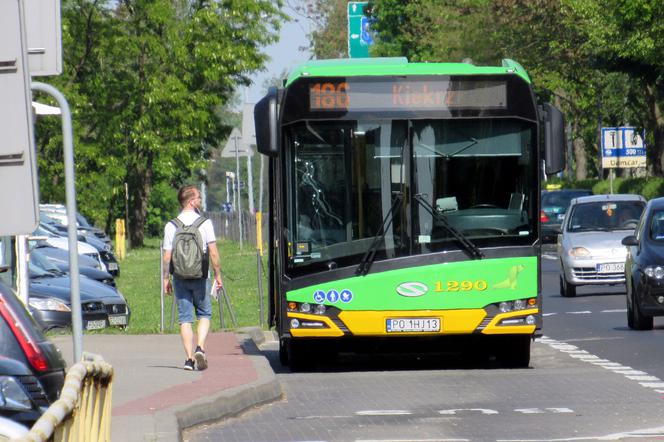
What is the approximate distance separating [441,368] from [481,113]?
261cm

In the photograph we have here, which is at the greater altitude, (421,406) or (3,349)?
(3,349)

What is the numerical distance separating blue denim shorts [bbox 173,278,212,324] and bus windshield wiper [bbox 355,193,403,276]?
1445mm

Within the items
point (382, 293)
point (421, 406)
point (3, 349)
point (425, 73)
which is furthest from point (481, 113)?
point (3, 349)

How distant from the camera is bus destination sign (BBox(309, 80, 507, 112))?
52.6 ft

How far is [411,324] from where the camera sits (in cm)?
1585

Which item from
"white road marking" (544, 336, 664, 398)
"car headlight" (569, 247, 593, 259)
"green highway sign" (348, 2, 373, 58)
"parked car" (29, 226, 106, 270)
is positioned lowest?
"parked car" (29, 226, 106, 270)

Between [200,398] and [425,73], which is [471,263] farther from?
[200,398]

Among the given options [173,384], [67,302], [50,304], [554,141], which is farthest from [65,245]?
[173,384]

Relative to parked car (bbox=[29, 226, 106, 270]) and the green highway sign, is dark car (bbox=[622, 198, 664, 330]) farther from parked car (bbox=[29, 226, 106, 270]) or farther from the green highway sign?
the green highway sign

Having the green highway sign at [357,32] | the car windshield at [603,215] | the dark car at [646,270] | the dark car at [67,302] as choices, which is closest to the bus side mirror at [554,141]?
the dark car at [646,270]

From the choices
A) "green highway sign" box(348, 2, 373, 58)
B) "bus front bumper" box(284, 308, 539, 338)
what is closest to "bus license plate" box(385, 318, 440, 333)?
"bus front bumper" box(284, 308, 539, 338)

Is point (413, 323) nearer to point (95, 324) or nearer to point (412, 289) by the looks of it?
point (412, 289)

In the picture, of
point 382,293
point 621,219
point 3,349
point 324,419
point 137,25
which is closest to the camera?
point 3,349

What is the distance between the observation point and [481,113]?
1603 centimetres
